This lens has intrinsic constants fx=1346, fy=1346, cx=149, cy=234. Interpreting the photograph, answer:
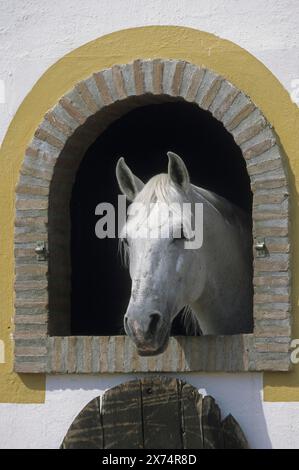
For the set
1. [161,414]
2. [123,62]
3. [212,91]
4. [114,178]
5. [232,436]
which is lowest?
[232,436]

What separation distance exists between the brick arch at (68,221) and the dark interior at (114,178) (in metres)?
0.68

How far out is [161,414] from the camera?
6.80 m

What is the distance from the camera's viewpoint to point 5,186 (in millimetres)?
7352

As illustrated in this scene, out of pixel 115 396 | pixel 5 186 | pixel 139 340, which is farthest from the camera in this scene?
pixel 5 186

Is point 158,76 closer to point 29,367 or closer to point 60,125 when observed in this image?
point 60,125

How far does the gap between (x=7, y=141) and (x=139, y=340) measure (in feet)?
5.24

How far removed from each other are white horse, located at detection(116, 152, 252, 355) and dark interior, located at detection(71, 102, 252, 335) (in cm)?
104

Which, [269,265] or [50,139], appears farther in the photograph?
[50,139]

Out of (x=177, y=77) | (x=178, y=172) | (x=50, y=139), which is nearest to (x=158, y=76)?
(x=177, y=77)

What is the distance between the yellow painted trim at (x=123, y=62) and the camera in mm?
6824

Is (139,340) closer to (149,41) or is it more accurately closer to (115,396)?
(115,396)

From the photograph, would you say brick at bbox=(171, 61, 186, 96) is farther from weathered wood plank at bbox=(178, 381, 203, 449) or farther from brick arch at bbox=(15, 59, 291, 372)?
weathered wood plank at bbox=(178, 381, 203, 449)

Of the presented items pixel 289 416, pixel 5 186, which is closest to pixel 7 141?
pixel 5 186

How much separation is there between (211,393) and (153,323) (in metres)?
0.61
